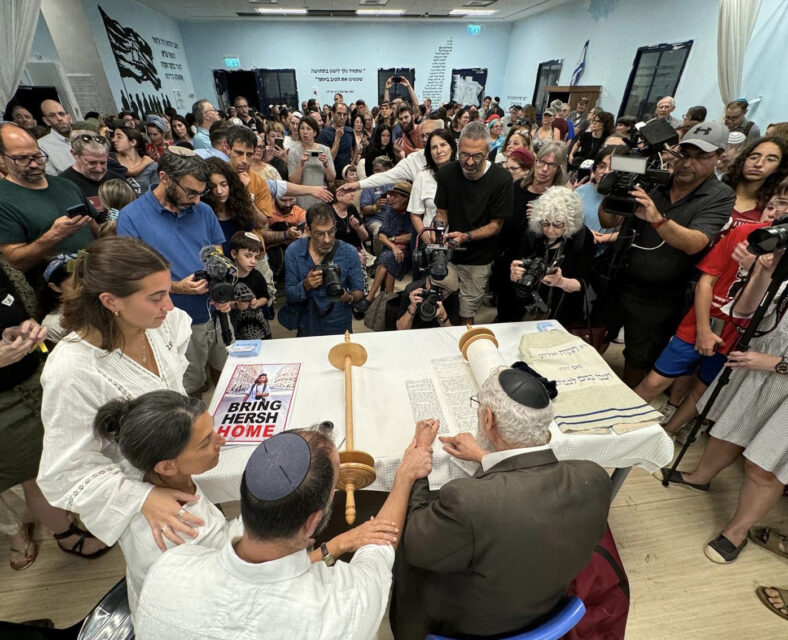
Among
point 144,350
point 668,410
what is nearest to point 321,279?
point 144,350

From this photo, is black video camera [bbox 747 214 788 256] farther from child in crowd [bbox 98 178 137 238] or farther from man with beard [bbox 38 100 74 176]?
man with beard [bbox 38 100 74 176]

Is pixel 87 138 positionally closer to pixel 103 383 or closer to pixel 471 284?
pixel 103 383

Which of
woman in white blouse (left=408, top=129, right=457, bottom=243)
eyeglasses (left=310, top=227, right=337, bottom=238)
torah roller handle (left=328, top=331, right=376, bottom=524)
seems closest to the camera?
torah roller handle (left=328, top=331, right=376, bottom=524)

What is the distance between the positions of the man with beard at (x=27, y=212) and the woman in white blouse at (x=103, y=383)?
3.66 ft

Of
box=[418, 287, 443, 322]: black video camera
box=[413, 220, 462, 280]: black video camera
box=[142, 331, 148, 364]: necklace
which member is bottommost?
box=[418, 287, 443, 322]: black video camera

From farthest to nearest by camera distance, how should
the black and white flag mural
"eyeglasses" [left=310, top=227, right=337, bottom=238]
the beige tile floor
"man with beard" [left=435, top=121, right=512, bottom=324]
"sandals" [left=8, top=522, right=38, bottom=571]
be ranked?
the black and white flag mural
"man with beard" [left=435, top=121, right=512, bottom=324]
"eyeglasses" [left=310, top=227, right=337, bottom=238]
"sandals" [left=8, top=522, right=38, bottom=571]
the beige tile floor

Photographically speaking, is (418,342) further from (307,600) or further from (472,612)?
(307,600)

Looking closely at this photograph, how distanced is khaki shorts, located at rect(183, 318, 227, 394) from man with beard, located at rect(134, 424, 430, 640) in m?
1.77

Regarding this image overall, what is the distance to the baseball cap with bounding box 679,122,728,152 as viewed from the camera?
2129 millimetres

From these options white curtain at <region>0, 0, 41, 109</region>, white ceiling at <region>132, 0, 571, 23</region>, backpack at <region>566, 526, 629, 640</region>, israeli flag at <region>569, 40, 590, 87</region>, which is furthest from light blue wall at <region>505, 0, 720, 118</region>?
white curtain at <region>0, 0, 41, 109</region>

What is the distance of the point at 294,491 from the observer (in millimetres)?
860

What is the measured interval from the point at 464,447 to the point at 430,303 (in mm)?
978

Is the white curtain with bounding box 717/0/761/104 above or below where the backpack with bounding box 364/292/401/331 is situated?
above

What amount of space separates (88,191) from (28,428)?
221 centimetres
